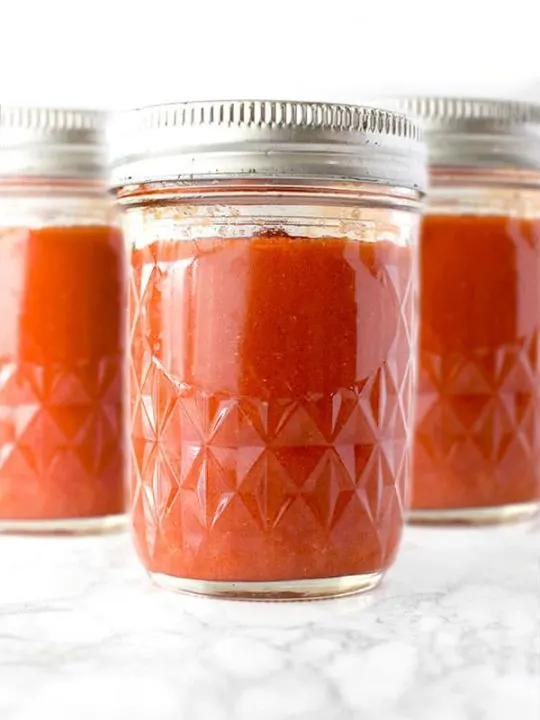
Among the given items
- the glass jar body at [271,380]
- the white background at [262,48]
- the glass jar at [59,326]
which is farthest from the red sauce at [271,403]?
the white background at [262,48]

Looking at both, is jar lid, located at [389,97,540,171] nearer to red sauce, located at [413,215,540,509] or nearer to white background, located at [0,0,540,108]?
red sauce, located at [413,215,540,509]

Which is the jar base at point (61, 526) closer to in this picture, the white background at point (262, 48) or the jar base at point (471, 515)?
the jar base at point (471, 515)

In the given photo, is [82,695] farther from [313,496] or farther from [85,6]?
[85,6]

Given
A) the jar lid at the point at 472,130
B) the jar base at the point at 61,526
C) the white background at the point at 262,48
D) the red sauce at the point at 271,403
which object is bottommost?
the jar base at the point at 61,526

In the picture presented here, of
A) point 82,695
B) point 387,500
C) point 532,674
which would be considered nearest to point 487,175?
point 387,500

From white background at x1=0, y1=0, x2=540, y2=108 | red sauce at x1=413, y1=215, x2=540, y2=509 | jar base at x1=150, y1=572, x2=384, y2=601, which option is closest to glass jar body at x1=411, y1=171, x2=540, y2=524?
red sauce at x1=413, y1=215, x2=540, y2=509

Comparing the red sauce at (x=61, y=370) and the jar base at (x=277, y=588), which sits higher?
the red sauce at (x=61, y=370)
